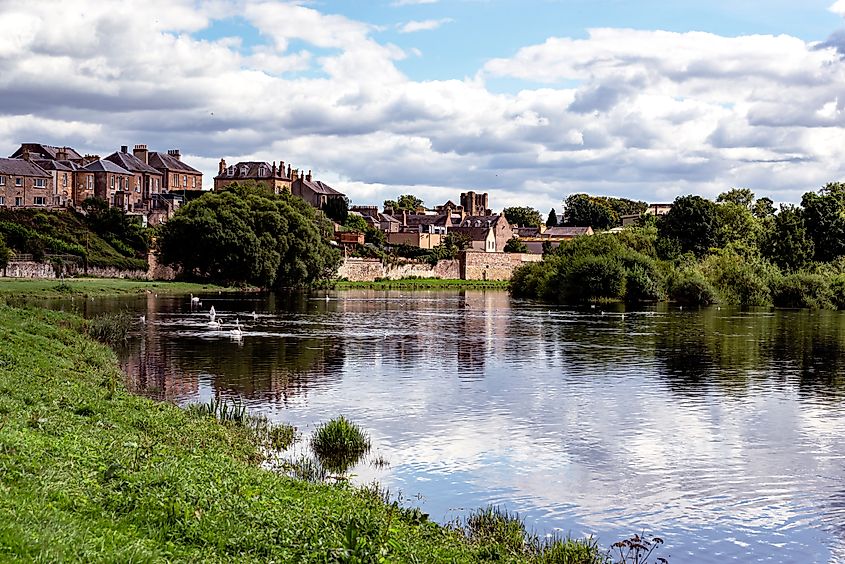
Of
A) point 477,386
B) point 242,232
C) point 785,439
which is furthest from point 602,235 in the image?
point 785,439

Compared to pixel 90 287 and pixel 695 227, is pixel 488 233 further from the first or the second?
pixel 90 287

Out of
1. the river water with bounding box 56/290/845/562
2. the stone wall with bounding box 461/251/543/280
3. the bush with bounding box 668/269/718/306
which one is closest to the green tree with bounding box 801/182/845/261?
the bush with bounding box 668/269/718/306

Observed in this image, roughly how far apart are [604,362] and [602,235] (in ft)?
144

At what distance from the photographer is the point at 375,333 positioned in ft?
140

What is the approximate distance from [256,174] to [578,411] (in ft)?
381

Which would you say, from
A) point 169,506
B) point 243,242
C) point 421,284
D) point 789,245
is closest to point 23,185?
point 243,242

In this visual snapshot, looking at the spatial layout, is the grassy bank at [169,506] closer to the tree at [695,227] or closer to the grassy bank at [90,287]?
the grassy bank at [90,287]

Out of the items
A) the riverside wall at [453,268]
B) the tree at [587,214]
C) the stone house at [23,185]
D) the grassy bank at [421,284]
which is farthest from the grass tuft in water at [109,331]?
the tree at [587,214]

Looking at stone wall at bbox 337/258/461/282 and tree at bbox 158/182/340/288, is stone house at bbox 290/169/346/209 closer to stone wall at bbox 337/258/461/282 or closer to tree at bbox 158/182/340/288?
stone wall at bbox 337/258/461/282

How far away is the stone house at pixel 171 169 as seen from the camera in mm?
129375

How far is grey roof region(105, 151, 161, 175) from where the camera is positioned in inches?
4722

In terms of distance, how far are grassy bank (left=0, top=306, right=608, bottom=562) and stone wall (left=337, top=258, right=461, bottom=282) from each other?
3615 inches

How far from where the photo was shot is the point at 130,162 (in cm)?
12188

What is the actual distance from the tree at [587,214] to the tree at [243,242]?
99185 mm
